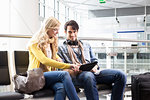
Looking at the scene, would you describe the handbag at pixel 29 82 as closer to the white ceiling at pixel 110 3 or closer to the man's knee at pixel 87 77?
the man's knee at pixel 87 77

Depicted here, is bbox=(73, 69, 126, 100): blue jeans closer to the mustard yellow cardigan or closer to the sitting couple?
the sitting couple

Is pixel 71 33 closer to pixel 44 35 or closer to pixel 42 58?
pixel 44 35

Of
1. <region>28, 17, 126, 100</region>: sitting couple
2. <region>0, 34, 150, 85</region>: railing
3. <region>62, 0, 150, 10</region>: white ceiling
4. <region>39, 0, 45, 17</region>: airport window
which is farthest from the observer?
<region>62, 0, 150, 10</region>: white ceiling

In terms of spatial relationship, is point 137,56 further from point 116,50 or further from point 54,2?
point 54,2

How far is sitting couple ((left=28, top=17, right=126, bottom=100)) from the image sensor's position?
2062 mm

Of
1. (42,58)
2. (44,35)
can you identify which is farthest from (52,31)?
(42,58)

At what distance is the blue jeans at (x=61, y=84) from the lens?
197 centimetres

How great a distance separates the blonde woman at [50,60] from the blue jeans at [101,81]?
14cm

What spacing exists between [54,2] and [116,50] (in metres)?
9.28

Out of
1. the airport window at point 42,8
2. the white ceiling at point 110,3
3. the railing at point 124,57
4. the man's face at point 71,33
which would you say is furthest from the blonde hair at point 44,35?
the white ceiling at point 110,3

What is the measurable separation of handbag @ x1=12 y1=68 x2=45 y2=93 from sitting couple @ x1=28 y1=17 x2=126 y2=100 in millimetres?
135

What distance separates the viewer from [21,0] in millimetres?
5391

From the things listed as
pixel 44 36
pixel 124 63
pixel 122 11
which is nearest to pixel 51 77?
pixel 44 36

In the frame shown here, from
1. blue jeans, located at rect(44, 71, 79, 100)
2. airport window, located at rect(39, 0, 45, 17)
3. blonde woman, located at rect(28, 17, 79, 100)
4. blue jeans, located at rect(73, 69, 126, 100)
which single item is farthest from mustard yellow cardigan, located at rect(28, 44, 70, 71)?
airport window, located at rect(39, 0, 45, 17)
